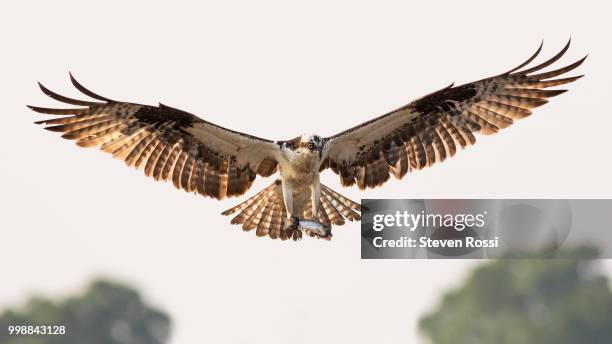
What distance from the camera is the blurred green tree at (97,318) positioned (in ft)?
206

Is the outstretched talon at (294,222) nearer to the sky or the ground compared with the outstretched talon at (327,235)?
nearer to the sky

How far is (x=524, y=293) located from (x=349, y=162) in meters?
47.0

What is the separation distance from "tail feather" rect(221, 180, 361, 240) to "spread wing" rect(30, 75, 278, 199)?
216mm

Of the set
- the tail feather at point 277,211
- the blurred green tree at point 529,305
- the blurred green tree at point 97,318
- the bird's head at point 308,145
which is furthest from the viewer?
the blurred green tree at point 97,318

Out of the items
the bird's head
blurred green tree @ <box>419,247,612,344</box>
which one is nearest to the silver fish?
the bird's head

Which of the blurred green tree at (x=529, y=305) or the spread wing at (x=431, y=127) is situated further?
the blurred green tree at (x=529, y=305)

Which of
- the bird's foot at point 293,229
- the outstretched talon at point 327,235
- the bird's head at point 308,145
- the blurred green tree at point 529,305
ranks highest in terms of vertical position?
the blurred green tree at point 529,305

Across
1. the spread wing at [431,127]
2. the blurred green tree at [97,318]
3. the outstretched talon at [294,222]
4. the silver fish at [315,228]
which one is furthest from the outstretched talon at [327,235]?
the blurred green tree at [97,318]

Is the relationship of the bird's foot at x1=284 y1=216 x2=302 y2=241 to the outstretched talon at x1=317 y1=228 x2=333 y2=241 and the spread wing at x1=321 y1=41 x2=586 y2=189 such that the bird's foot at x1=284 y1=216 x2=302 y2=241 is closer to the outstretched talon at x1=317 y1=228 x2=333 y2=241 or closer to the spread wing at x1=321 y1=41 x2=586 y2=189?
the outstretched talon at x1=317 y1=228 x2=333 y2=241

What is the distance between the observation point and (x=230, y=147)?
20.3 m

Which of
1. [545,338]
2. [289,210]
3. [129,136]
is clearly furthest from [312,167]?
[545,338]

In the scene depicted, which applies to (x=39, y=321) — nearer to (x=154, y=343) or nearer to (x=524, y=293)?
(x=154, y=343)

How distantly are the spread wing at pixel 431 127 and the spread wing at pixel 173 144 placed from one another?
953mm

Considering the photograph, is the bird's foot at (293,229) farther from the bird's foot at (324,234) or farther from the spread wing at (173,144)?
the spread wing at (173,144)
